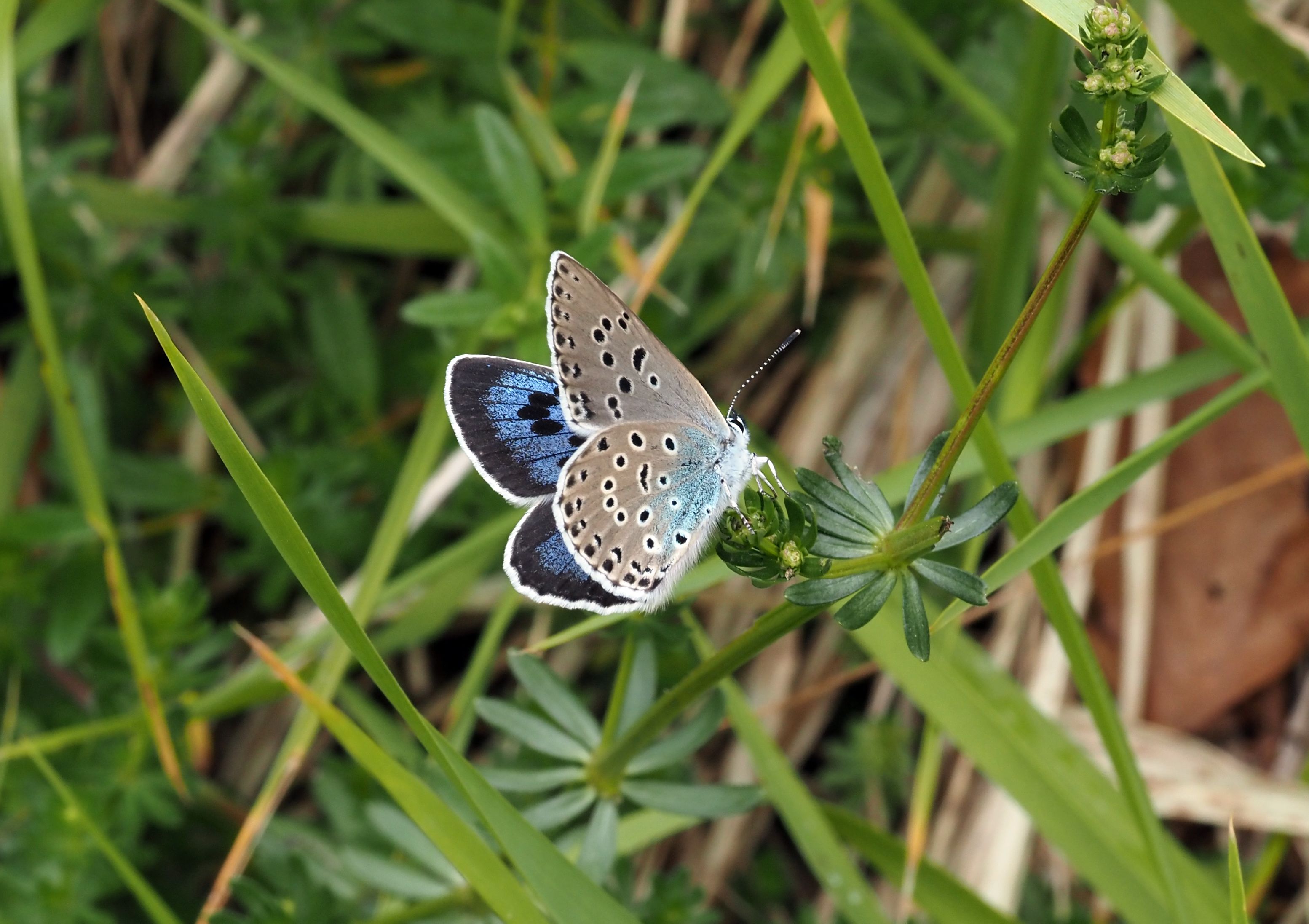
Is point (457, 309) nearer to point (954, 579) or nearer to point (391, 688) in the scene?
point (391, 688)

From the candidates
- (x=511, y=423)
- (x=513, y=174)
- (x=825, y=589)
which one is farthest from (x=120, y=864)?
(x=513, y=174)

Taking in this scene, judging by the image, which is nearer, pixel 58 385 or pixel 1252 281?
pixel 1252 281

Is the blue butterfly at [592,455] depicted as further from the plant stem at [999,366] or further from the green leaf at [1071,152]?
the green leaf at [1071,152]

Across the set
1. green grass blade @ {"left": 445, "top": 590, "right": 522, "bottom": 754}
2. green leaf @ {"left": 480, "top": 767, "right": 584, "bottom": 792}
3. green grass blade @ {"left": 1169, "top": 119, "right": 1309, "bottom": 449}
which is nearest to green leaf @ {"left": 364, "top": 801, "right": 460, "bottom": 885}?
green leaf @ {"left": 480, "top": 767, "right": 584, "bottom": 792}

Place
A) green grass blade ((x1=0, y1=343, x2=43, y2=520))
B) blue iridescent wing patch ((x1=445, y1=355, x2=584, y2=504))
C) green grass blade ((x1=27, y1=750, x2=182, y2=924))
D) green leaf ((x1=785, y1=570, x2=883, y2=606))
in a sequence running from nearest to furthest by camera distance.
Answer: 1. green leaf ((x1=785, y1=570, x2=883, y2=606))
2. blue iridescent wing patch ((x1=445, y1=355, x2=584, y2=504))
3. green grass blade ((x1=27, y1=750, x2=182, y2=924))
4. green grass blade ((x1=0, y1=343, x2=43, y2=520))

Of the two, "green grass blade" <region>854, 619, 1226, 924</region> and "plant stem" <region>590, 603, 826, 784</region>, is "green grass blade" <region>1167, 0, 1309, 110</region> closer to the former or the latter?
"green grass blade" <region>854, 619, 1226, 924</region>

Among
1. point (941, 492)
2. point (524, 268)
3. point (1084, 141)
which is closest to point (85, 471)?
point (524, 268)
